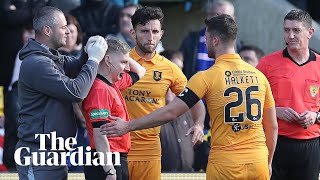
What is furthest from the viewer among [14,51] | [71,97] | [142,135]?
[14,51]

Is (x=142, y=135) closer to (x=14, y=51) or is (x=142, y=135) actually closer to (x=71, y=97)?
(x=71, y=97)

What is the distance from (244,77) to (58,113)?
1585 mm

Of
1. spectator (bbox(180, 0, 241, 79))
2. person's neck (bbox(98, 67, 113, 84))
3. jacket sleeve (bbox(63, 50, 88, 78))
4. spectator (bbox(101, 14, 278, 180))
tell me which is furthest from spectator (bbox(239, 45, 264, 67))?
person's neck (bbox(98, 67, 113, 84))

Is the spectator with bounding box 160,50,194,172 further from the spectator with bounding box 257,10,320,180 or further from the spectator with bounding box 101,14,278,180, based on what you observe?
the spectator with bounding box 101,14,278,180

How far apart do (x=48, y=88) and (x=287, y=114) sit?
2600mm

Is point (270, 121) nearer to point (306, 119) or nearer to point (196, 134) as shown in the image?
point (196, 134)

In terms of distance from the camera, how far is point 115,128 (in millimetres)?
7586

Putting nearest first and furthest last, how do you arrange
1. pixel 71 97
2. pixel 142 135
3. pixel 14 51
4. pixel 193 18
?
pixel 71 97 → pixel 142 135 → pixel 14 51 → pixel 193 18

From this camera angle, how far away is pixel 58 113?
24.9 ft

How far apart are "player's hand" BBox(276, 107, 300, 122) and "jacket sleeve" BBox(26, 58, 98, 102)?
2.23 metres

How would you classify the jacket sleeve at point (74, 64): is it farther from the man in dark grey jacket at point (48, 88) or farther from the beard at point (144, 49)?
the beard at point (144, 49)

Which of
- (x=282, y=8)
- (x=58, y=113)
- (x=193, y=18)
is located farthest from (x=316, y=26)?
(x=58, y=113)

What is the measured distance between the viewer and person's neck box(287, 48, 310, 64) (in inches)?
359

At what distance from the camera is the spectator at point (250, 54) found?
38.4ft
